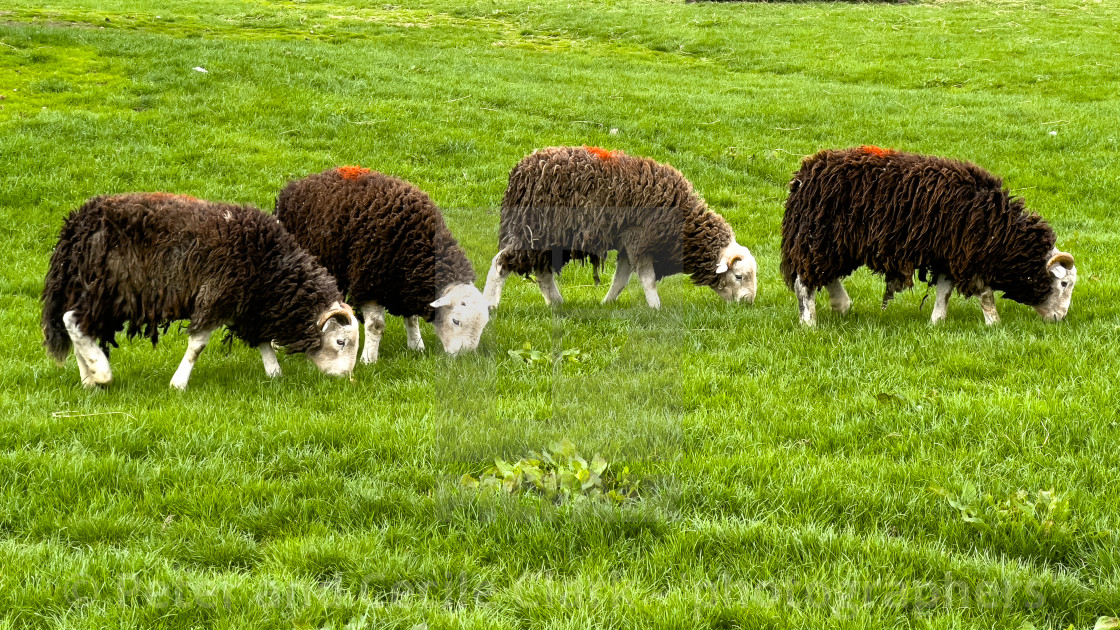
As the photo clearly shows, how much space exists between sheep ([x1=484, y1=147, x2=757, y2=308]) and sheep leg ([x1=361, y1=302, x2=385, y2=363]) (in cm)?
145

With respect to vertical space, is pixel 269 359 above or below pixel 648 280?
below

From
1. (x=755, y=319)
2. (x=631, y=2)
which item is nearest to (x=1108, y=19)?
(x=631, y=2)

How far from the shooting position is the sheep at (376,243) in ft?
24.3

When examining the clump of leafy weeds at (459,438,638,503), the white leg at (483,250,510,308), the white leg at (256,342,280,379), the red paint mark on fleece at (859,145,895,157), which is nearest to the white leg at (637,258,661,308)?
the white leg at (483,250,510,308)

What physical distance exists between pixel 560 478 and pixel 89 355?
4056 mm

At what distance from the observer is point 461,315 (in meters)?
6.95

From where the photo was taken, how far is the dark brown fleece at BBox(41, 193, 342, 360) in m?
6.35

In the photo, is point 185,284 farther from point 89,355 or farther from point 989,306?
point 989,306

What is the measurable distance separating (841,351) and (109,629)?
5533 millimetres

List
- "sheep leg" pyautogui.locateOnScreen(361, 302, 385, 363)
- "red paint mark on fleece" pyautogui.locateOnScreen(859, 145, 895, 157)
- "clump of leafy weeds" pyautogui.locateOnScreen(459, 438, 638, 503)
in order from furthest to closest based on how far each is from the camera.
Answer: "red paint mark on fleece" pyautogui.locateOnScreen(859, 145, 895, 157), "sheep leg" pyautogui.locateOnScreen(361, 302, 385, 363), "clump of leafy weeds" pyautogui.locateOnScreen(459, 438, 638, 503)

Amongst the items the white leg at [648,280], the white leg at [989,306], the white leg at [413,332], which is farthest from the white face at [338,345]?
the white leg at [989,306]

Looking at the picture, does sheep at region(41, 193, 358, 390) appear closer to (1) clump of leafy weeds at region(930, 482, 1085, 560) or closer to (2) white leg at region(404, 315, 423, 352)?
(2) white leg at region(404, 315, 423, 352)

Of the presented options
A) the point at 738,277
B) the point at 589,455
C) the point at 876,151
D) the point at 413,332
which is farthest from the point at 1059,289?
the point at 413,332

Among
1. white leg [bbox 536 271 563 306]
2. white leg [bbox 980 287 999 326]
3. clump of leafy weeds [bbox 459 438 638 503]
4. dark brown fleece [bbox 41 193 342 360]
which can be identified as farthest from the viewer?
white leg [bbox 980 287 999 326]
